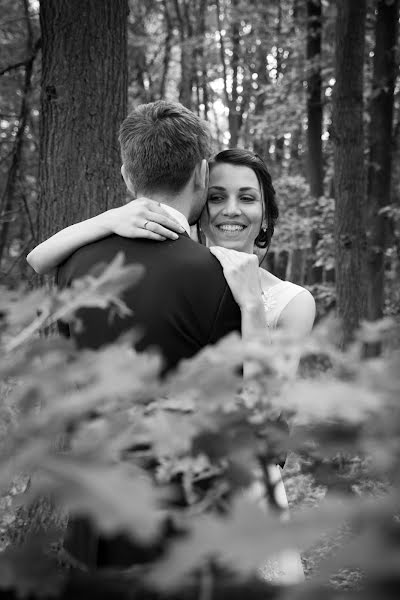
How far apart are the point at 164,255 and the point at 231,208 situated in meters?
1.20

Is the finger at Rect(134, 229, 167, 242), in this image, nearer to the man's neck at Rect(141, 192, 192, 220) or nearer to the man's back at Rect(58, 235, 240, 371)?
the man's back at Rect(58, 235, 240, 371)

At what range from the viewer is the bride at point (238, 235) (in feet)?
7.02

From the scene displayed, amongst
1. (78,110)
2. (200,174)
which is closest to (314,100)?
(78,110)

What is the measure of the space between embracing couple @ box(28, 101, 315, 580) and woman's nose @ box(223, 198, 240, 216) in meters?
0.55

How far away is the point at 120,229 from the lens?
217 cm

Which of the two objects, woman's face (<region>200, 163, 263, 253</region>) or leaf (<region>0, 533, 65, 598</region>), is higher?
woman's face (<region>200, 163, 263, 253</region>)

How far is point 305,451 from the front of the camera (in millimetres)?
840

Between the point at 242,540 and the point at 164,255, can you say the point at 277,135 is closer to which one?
the point at 164,255

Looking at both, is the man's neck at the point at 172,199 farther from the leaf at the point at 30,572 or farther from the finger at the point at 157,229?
the leaf at the point at 30,572

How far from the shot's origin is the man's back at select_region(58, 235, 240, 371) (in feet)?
6.68

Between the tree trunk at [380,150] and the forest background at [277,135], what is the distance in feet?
0.07

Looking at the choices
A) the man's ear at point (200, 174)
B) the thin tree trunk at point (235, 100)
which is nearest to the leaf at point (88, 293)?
the man's ear at point (200, 174)

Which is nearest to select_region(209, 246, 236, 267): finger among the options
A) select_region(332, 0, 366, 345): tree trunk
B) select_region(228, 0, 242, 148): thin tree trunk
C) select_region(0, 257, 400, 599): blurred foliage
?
select_region(0, 257, 400, 599): blurred foliage

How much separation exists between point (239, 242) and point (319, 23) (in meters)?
10.2
